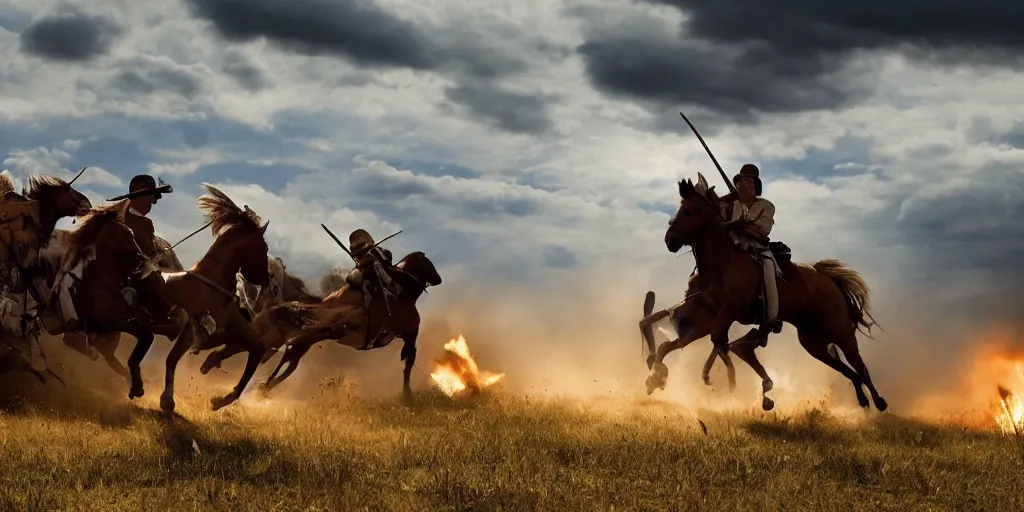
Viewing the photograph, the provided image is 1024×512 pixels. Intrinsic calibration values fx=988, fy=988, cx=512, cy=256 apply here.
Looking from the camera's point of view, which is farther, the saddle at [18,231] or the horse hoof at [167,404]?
the horse hoof at [167,404]

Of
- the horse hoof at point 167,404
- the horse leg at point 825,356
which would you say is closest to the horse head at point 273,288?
the horse hoof at point 167,404

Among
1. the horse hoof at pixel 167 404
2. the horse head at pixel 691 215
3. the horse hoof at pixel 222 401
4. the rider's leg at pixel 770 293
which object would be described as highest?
the horse head at pixel 691 215

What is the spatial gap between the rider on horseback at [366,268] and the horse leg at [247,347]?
2.79 metres

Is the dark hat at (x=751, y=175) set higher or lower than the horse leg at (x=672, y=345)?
higher

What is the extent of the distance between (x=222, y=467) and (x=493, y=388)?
9.25 m

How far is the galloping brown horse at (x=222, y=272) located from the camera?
1516cm

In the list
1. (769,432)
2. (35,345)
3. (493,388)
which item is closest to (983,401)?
(769,432)

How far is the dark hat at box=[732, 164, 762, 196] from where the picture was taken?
Result: 16312 mm

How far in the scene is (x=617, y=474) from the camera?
34.8 ft

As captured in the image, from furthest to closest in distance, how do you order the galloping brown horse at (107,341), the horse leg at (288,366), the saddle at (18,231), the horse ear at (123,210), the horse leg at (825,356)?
the horse leg at (288,366) → the horse leg at (825,356) → the galloping brown horse at (107,341) → the horse ear at (123,210) → the saddle at (18,231)

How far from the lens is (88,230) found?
47.9 ft

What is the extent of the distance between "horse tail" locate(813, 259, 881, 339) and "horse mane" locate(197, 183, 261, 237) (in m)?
9.61

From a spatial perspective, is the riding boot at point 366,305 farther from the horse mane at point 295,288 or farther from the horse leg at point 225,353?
the horse mane at point 295,288

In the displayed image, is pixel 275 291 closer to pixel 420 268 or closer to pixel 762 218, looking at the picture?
pixel 420 268
